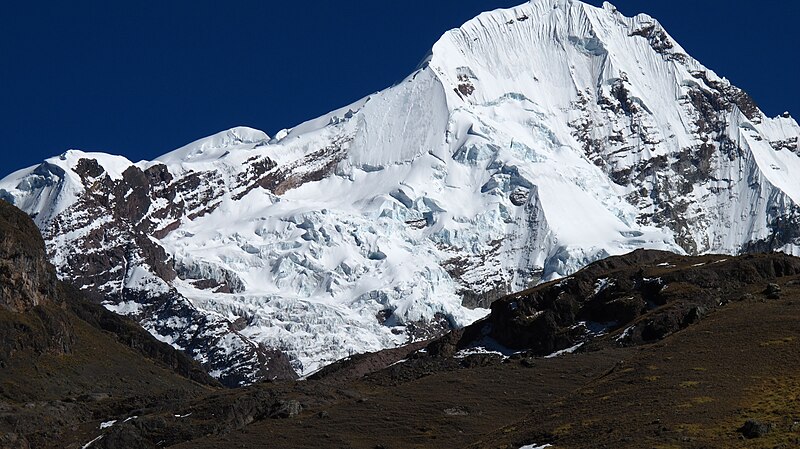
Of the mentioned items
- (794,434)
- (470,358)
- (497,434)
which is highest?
(470,358)

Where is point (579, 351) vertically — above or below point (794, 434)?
above

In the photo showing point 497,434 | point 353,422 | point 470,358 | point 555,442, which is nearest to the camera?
point 555,442

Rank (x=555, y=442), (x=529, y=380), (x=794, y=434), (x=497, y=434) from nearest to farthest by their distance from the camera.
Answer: (x=794, y=434) < (x=555, y=442) < (x=497, y=434) < (x=529, y=380)

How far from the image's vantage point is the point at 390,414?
5689 inches

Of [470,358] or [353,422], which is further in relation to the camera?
[470,358]

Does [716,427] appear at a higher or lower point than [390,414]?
lower

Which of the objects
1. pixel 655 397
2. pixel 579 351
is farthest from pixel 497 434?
pixel 579 351

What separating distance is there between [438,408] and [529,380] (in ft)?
53.6

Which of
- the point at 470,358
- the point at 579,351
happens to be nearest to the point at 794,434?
the point at 579,351

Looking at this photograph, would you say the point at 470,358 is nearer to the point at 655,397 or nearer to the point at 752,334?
the point at 752,334

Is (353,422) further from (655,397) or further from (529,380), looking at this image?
(655,397)

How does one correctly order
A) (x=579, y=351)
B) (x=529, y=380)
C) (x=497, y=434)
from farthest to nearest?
(x=579, y=351)
(x=529, y=380)
(x=497, y=434)

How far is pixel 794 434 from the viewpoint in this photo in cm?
8969

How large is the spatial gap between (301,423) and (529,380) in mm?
26751
